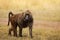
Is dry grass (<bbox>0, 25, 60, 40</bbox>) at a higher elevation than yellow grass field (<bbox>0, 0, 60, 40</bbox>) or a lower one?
lower

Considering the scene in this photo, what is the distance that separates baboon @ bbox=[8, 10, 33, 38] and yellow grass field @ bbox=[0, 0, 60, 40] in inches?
2.3

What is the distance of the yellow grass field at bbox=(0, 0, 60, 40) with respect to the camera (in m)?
3.19

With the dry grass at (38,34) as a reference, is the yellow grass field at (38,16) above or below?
above

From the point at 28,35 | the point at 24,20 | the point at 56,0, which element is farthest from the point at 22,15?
the point at 56,0

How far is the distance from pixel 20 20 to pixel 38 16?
0.27m

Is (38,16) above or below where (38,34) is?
above

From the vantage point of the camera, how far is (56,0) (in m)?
3.28

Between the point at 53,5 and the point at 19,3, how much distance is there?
1.57 ft

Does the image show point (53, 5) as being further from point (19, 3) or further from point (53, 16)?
point (19, 3)

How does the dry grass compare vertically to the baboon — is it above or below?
below

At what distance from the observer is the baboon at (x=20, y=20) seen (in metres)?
3.10

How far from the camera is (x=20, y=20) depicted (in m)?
3.18

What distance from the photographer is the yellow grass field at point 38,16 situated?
10.5 ft

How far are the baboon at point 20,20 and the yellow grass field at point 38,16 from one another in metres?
0.06
